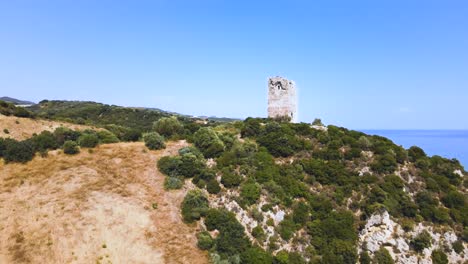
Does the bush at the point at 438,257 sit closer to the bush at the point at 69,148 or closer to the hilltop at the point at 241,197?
the hilltop at the point at 241,197

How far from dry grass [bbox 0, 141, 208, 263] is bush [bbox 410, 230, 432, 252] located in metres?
20.9

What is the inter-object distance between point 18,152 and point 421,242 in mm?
41559

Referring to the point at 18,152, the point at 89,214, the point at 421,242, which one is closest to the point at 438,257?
the point at 421,242

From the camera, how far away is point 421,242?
32.0 m

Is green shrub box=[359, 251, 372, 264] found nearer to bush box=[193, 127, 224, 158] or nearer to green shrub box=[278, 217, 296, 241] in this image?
green shrub box=[278, 217, 296, 241]

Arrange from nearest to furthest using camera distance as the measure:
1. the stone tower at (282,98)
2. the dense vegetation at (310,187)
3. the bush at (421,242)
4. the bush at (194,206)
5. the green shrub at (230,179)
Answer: the dense vegetation at (310,187) < the bush at (194,206) < the bush at (421,242) < the green shrub at (230,179) < the stone tower at (282,98)

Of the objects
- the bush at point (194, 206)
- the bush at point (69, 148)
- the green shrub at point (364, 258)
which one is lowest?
the green shrub at point (364, 258)

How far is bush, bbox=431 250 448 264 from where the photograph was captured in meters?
31.5

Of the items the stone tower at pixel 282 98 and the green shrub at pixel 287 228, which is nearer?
the green shrub at pixel 287 228

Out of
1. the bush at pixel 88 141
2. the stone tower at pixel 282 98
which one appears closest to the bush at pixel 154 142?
A: the bush at pixel 88 141

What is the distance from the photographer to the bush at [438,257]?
31.5 m

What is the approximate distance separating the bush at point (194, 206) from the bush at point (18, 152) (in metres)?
17.3

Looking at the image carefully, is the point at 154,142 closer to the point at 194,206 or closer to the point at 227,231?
the point at 194,206

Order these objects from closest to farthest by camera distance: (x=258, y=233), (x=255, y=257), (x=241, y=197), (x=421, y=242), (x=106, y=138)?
(x=255, y=257) < (x=258, y=233) < (x=421, y=242) < (x=241, y=197) < (x=106, y=138)
